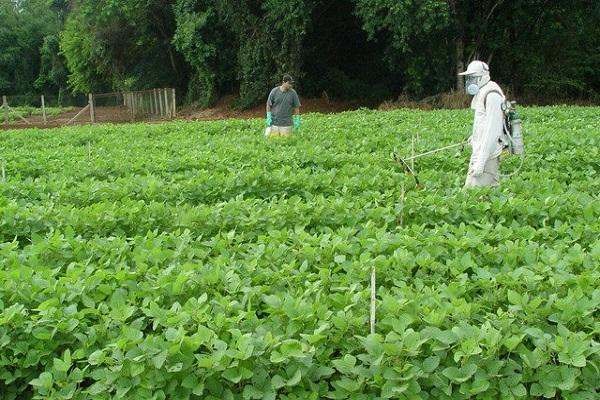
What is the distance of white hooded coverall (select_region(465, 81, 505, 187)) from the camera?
24.4 feet

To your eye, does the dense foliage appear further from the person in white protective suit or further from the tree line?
the tree line

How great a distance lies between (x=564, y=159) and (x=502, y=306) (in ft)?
20.2

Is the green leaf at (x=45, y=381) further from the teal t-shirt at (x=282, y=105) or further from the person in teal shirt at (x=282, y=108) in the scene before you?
the teal t-shirt at (x=282, y=105)

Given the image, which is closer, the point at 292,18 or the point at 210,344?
the point at 210,344

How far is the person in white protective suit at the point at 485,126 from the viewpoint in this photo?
745 centimetres

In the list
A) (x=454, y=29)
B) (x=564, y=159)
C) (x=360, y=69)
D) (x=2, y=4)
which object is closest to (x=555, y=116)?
(x=564, y=159)

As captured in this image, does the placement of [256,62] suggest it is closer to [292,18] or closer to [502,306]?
[292,18]

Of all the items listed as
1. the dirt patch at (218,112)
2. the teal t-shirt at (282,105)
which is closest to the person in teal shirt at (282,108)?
the teal t-shirt at (282,105)

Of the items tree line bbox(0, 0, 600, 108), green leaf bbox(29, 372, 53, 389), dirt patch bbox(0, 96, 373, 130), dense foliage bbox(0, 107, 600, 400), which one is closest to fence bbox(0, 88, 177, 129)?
dirt patch bbox(0, 96, 373, 130)

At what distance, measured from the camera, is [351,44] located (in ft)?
122

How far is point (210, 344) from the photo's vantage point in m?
2.87

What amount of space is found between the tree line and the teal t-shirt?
46.9 feet

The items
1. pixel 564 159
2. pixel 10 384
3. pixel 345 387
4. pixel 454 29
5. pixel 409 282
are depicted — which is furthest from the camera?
pixel 454 29

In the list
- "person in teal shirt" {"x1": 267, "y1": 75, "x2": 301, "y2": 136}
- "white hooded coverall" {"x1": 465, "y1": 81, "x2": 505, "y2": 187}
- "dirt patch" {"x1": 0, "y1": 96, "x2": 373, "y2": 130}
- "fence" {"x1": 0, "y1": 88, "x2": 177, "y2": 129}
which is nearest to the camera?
"white hooded coverall" {"x1": 465, "y1": 81, "x2": 505, "y2": 187}
